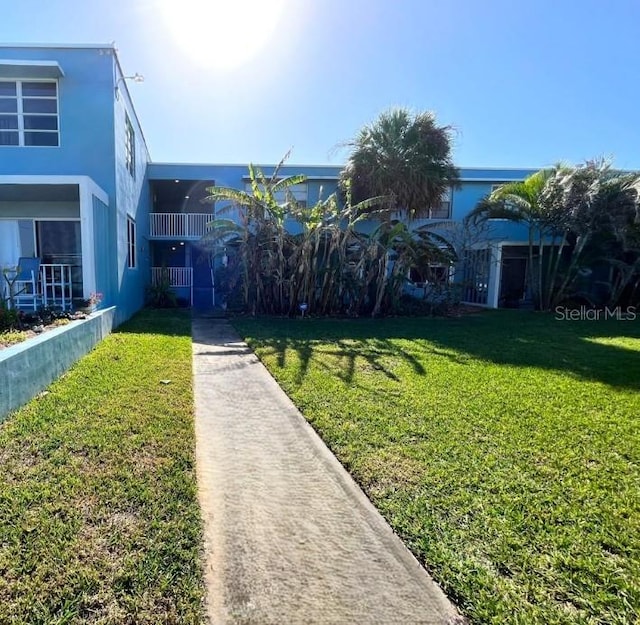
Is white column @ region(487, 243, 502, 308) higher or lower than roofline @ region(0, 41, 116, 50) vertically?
lower

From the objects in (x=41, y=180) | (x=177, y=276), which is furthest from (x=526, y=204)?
(x=41, y=180)

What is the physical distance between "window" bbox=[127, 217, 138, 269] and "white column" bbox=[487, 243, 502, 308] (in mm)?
14995

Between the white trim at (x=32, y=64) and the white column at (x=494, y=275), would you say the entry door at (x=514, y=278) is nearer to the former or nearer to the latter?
the white column at (x=494, y=275)

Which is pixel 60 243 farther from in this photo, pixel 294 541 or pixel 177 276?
pixel 294 541

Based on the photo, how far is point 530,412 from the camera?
4980 millimetres

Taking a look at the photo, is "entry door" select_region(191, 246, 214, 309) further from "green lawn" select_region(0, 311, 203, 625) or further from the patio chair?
"green lawn" select_region(0, 311, 203, 625)

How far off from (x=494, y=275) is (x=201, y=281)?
1483cm

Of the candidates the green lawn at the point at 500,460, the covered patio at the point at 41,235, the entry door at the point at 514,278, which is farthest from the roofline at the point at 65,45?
the entry door at the point at 514,278

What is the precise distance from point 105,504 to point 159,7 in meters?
10.1

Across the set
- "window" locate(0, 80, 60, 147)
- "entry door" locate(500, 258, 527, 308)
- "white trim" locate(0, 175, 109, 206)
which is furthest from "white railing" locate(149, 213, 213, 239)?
"entry door" locate(500, 258, 527, 308)

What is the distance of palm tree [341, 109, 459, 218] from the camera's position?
16047 millimetres

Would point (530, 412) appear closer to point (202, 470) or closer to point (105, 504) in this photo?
point (202, 470)

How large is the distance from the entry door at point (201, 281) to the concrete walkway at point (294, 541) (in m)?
15.4

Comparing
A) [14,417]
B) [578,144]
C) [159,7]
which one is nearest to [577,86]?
[578,144]
